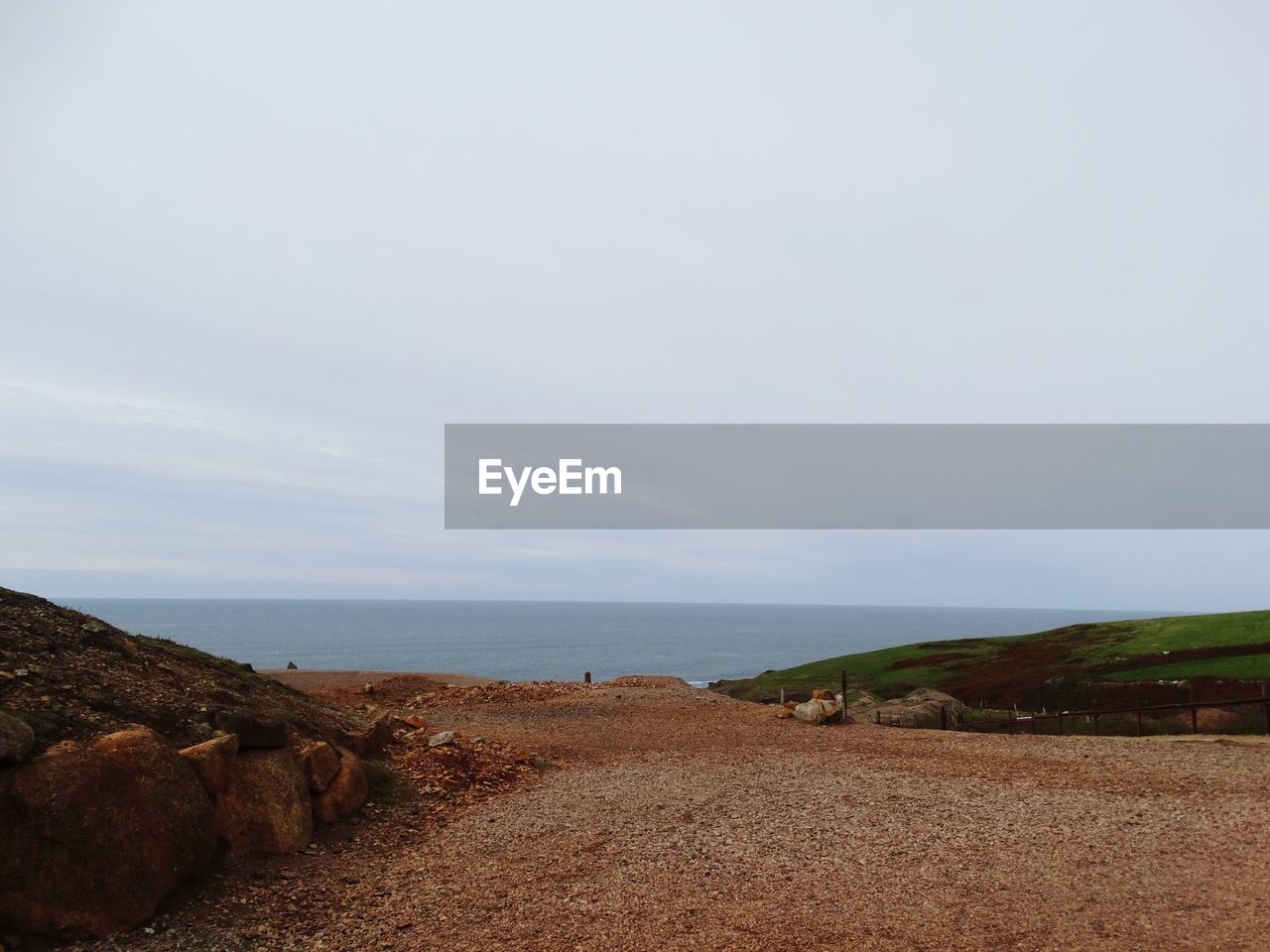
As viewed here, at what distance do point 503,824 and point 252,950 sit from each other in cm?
506

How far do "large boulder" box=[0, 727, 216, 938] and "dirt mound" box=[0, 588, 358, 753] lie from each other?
87 cm

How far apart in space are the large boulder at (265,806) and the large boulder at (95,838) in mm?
870

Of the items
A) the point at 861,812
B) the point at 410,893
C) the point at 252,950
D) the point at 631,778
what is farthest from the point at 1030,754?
the point at 252,950

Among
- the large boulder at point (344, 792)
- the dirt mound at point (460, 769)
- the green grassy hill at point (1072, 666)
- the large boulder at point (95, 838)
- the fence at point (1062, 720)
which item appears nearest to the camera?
the large boulder at point (95, 838)

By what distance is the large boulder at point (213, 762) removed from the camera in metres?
10.5

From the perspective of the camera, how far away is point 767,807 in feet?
45.4

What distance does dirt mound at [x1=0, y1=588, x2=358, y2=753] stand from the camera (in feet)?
33.2

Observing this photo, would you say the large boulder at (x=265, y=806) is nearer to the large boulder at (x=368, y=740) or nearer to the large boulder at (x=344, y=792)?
the large boulder at (x=344, y=792)

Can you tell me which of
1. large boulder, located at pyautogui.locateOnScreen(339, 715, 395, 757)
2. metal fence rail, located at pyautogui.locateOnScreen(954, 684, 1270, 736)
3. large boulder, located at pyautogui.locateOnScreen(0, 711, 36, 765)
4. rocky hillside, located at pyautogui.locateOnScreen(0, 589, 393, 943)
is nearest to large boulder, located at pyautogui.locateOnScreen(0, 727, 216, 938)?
rocky hillside, located at pyautogui.locateOnScreen(0, 589, 393, 943)

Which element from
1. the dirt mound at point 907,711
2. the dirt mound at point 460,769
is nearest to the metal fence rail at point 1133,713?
the dirt mound at point 907,711

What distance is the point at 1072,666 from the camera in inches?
1900

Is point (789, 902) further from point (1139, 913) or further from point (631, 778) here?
point (631, 778)

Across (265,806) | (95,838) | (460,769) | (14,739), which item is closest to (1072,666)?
(460,769)

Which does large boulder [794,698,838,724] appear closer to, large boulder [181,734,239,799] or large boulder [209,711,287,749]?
large boulder [209,711,287,749]
